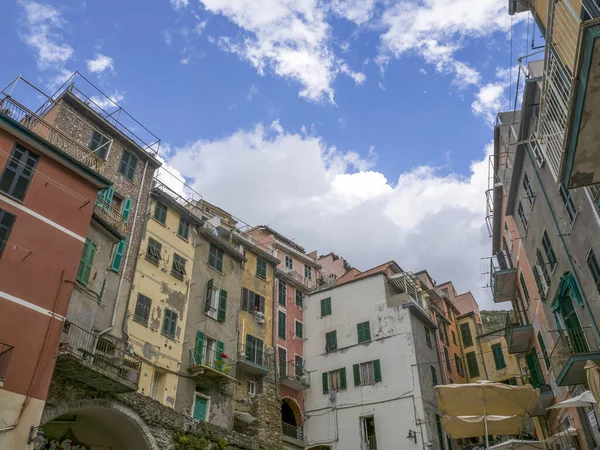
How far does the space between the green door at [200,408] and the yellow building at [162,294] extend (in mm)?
1618

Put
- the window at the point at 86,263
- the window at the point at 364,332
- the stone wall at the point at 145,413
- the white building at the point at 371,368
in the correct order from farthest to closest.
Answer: the window at the point at 364,332 < the white building at the point at 371,368 < the window at the point at 86,263 < the stone wall at the point at 145,413

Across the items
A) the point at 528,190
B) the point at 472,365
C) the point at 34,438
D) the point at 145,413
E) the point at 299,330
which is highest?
the point at 299,330

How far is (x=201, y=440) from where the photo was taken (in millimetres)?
20188

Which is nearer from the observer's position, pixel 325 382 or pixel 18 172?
pixel 18 172

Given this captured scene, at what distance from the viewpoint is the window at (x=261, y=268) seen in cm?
3352

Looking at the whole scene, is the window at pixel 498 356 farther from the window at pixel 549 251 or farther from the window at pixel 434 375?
the window at pixel 549 251

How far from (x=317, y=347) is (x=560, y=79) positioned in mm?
26613

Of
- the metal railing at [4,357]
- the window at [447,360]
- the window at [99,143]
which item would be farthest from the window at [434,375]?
the metal railing at [4,357]

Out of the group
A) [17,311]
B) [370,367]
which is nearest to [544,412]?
[370,367]

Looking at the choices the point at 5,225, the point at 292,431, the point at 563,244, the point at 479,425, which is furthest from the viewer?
the point at 292,431

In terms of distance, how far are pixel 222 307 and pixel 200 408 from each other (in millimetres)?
5989

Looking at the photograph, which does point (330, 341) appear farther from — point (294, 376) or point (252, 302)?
point (252, 302)

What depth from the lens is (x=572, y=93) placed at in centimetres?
867

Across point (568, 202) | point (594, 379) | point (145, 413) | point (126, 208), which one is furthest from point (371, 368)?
point (594, 379)
